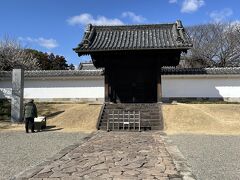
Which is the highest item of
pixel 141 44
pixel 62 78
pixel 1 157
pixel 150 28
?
pixel 150 28

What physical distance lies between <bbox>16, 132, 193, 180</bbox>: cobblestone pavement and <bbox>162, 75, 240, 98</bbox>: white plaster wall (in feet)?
45.7

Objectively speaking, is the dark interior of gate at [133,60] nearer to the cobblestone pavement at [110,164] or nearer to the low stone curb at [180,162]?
the low stone curb at [180,162]

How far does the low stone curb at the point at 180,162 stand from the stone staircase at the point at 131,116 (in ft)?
16.2

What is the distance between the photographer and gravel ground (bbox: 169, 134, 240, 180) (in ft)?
20.9

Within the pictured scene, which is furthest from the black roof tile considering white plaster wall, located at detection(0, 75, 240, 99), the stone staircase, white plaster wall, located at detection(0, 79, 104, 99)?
white plaster wall, located at detection(0, 79, 104, 99)

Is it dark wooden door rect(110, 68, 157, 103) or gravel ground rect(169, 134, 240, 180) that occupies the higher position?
dark wooden door rect(110, 68, 157, 103)

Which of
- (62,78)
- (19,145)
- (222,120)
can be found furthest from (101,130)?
(62,78)

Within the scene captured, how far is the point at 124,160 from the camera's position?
758 centimetres

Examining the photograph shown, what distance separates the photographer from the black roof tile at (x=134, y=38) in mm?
17609

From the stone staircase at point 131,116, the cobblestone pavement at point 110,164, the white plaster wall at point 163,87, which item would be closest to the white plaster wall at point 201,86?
the white plaster wall at point 163,87

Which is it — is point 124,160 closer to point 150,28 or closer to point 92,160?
point 92,160

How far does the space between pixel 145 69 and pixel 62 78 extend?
308 inches

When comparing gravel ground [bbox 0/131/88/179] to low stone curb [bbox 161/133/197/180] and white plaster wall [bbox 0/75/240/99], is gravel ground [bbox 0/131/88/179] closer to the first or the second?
low stone curb [bbox 161/133/197/180]

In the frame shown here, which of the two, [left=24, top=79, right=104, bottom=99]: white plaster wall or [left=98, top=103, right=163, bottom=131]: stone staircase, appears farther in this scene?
[left=24, top=79, right=104, bottom=99]: white plaster wall
